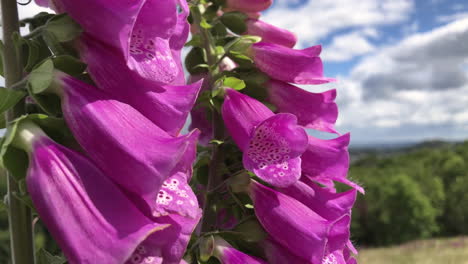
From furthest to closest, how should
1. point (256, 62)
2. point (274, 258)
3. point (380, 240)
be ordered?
point (380, 240) < point (256, 62) < point (274, 258)

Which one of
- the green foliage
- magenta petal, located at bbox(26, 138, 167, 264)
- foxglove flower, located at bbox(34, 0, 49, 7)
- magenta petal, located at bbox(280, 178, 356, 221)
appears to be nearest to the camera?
magenta petal, located at bbox(26, 138, 167, 264)

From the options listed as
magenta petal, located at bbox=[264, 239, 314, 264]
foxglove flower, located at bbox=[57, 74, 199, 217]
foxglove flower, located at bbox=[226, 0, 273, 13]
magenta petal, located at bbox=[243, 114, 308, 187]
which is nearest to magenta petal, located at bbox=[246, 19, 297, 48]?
foxglove flower, located at bbox=[226, 0, 273, 13]

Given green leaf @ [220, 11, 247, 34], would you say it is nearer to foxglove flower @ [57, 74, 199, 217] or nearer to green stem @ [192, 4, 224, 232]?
green stem @ [192, 4, 224, 232]

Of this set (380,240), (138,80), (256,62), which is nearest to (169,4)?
(138,80)

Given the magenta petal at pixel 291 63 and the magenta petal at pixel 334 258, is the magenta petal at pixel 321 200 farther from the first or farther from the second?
the magenta petal at pixel 291 63

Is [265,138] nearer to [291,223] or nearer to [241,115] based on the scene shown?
[241,115]

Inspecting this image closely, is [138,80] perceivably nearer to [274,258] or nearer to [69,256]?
[69,256]
